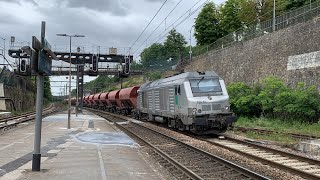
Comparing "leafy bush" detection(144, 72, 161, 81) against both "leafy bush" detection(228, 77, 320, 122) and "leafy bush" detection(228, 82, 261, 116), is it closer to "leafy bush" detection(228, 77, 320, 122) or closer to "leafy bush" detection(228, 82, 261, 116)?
"leafy bush" detection(228, 77, 320, 122)

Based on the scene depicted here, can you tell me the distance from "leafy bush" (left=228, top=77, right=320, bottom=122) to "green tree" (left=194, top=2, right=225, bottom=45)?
114ft

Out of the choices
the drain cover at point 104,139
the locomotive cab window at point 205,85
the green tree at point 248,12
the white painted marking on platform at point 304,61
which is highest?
the green tree at point 248,12

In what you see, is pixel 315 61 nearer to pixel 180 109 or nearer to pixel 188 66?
pixel 180 109

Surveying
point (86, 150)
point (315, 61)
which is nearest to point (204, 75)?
point (86, 150)

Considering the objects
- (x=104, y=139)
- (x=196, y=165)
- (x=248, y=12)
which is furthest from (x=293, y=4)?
(x=196, y=165)

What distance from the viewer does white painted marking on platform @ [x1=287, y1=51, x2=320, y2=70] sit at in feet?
90.8

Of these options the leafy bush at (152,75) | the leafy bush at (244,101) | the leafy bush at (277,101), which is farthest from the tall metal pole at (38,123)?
the leafy bush at (152,75)

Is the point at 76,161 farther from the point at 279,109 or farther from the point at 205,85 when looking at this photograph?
the point at 279,109

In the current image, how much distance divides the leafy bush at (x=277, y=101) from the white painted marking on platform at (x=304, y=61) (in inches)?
62.1

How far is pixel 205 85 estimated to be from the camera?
20578 millimetres

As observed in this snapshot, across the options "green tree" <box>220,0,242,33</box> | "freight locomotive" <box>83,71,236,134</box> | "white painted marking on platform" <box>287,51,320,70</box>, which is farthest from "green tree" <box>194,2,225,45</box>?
"freight locomotive" <box>83,71,236,134</box>

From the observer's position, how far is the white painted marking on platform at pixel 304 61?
90.8 feet

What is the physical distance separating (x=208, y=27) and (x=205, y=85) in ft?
157

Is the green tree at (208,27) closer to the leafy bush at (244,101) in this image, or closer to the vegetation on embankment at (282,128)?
the leafy bush at (244,101)
